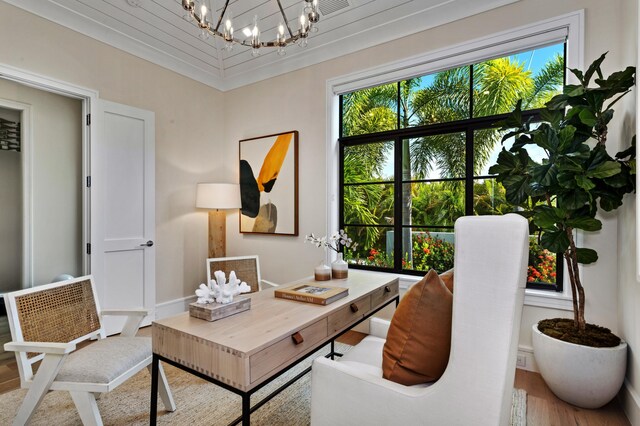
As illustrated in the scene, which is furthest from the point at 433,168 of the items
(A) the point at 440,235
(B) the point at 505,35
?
(B) the point at 505,35

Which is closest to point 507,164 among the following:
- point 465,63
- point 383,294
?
point 465,63

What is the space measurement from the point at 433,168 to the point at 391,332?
6.83ft

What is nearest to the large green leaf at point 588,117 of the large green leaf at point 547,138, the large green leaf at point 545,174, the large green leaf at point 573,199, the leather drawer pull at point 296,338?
the large green leaf at point 547,138

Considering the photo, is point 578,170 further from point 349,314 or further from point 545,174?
point 349,314

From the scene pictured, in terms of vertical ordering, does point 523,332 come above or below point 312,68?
below

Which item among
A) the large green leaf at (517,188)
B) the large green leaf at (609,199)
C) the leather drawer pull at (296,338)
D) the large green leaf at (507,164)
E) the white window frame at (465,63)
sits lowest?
the leather drawer pull at (296,338)

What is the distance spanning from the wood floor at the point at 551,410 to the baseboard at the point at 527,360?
0.07 metres

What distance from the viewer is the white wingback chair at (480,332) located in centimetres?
91

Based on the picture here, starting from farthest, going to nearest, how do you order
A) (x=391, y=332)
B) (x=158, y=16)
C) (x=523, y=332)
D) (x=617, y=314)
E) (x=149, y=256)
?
1. (x=149, y=256)
2. (x=158, y=16)
3. (x=523, y=332)
4. (x=617, y=314)
5. (x=391, y=332)

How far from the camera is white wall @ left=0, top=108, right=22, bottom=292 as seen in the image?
12.0 feet

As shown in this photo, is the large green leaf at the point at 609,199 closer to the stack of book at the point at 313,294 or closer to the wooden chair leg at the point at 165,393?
the stack of book at the point at 313,294

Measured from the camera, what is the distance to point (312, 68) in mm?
3527

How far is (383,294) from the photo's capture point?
87.9 inches

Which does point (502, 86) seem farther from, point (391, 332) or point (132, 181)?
point (132, 181)
